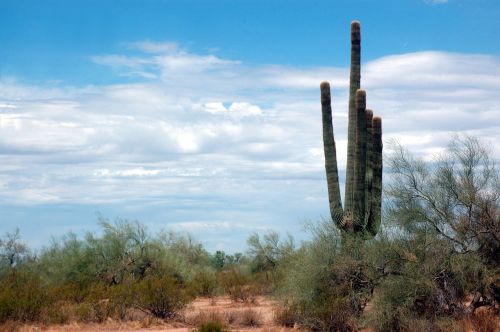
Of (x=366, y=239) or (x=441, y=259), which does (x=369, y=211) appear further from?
(x=441, y=259)

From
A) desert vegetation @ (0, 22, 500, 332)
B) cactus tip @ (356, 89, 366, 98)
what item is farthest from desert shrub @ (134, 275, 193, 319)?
cactus tip @ (356, 89, 366, 98)

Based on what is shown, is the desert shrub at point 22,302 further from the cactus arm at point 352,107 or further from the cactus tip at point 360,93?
the cactus tip at point 360,93

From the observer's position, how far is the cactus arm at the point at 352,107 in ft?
80.8

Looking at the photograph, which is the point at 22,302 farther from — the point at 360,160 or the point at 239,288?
the point at 239,288

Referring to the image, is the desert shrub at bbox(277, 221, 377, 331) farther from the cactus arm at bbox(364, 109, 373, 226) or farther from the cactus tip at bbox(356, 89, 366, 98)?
the cactus tip at bbox(356, 89, 366, 98)

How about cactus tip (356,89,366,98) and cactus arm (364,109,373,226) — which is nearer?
cactus arm (364,109,373,226)

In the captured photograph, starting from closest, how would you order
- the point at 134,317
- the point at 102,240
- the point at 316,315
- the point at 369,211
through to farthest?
1. the point at 316,315
2. the point at 369,211
3. the point at 134,317
4. the point at 102,240

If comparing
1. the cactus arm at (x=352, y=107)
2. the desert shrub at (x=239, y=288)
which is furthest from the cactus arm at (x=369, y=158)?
the desert shrub at (x=239, y=288)

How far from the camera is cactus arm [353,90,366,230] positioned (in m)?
23.8

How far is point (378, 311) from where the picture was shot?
65.0 feet

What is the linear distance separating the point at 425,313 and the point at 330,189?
21.7 feet

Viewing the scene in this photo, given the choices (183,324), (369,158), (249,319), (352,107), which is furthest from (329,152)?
(183,324)

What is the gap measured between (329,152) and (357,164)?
1.70m

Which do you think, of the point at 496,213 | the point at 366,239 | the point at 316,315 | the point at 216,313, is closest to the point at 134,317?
the point at 216,313
